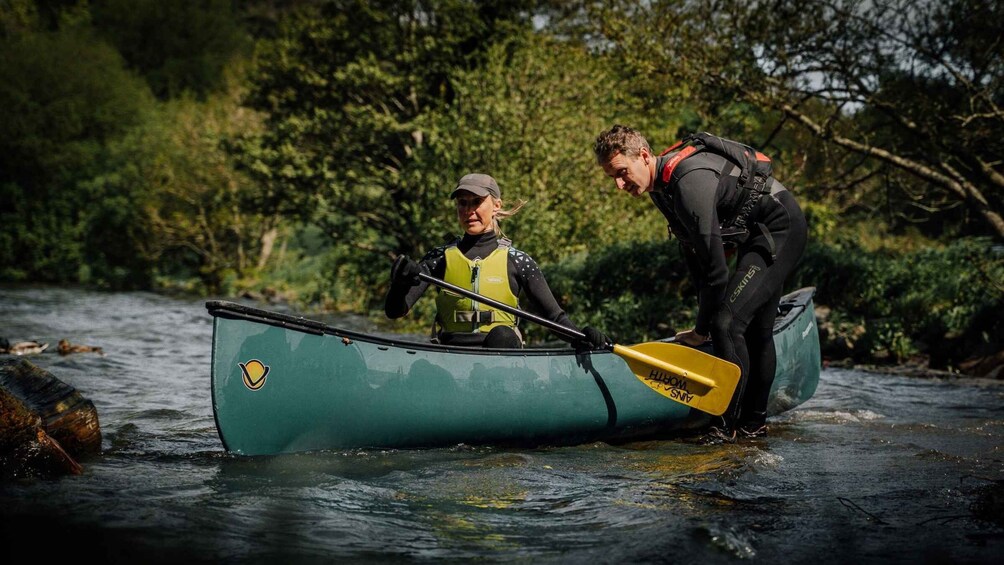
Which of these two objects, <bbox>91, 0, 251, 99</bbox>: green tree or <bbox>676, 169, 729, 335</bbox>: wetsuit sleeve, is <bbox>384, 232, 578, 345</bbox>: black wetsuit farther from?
<bbox>91, 0, 251, 99</bbox>: green tree

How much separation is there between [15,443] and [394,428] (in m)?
1.72

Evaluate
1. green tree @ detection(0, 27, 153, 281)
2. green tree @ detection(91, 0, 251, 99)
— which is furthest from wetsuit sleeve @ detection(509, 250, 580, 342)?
green tree @ detection(91, 0, 251, 99)

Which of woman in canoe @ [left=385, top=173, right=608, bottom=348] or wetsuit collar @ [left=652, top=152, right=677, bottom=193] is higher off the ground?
wetsuit collar @ [left=652, top=152, right=677, bottom=193]

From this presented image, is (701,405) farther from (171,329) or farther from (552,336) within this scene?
(171,329)

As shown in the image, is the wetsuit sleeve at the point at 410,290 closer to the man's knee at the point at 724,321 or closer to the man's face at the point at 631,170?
the man's face at the point at 631,170

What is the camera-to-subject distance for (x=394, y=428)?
4.81 meters

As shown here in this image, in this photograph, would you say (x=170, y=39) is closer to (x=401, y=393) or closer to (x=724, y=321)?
(x=401, y=393)

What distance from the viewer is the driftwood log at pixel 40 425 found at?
4.09m

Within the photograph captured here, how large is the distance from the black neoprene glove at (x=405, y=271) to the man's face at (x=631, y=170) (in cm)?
108

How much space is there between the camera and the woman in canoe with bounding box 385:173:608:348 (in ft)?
16.8

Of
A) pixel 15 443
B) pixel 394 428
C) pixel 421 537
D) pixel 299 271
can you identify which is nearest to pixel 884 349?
pixel 394 428

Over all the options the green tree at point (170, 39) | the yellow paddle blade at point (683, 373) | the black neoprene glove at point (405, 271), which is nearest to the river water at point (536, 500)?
the yellow paddle blade at point (683, 373)

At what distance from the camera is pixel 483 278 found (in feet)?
16.9

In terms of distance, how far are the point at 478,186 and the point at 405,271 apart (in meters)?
0.66
